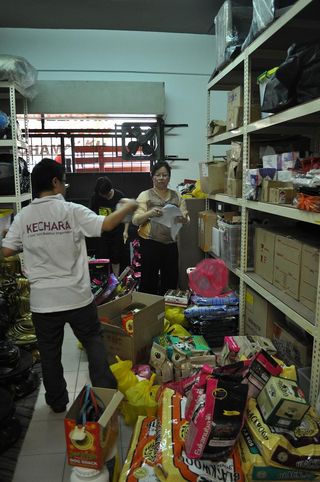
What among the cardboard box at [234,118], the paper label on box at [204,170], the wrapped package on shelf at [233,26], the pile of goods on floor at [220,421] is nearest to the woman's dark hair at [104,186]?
the paper label on box at [204,170]

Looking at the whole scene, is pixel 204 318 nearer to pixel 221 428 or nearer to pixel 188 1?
pixel 221 428

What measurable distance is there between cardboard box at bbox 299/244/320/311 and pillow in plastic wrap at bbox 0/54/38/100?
335 centimetres

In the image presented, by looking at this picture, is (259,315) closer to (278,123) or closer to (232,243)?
(232,243)

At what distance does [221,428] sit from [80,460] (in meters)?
0.56

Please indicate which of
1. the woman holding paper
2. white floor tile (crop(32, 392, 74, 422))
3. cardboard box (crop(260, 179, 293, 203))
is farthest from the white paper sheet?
white floor tile (crop(32, 392, 74, 422))

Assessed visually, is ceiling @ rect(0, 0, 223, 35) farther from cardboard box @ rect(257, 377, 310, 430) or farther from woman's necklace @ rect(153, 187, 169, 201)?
cardboard box @ rect(257, 377, 310, 430)

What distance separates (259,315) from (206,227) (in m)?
1.31

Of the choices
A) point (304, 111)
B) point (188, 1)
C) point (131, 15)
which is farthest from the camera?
point (131, 15)

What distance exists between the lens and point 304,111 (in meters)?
1.85

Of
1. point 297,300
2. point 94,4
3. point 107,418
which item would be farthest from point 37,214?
point 94,4

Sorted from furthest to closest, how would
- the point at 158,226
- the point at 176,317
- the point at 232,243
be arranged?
the point at 158,226 < the point at 176,317 < the point at 232,243

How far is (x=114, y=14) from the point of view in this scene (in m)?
4.43

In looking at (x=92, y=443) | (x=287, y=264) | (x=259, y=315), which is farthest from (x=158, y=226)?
(x=92, y=443)

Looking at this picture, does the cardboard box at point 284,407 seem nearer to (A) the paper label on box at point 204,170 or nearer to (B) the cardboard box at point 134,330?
(B) the cardboard box at point 134,330
